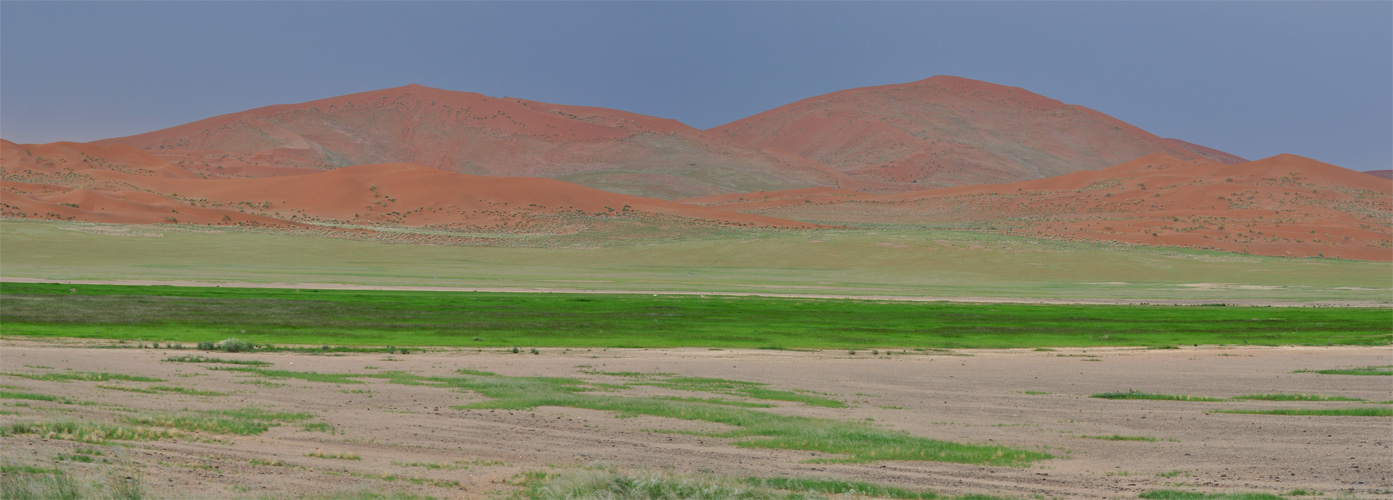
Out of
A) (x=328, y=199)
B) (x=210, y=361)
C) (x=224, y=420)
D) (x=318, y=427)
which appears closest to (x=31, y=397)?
(x=224, y=420)

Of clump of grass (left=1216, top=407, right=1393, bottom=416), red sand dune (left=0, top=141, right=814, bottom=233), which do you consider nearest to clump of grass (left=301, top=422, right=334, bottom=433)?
clump of grass (left=1216, top=407, right=1393, bottom=416)

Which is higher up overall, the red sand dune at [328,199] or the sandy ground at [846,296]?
the red sand dune at [328,199]

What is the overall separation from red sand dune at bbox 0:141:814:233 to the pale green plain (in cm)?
1033

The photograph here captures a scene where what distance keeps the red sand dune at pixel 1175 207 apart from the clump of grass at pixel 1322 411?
3041 inches

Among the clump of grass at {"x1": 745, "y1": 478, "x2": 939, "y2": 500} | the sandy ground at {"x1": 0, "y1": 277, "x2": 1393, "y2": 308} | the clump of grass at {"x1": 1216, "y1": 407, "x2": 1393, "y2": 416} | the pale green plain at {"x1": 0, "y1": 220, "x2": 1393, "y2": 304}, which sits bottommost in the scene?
the clump of grass at {"x1": 745, "y1": 478, "x2": 939, "y2": 500}

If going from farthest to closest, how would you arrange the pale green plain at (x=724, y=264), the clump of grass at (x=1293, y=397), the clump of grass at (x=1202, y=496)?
the pale green plain at (x=724, y=264), the clump of grass at (x=1293, y=397), the clump of grass at (x=1202, y=496)

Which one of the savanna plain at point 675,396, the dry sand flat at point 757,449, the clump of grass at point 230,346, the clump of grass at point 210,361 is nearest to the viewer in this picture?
the savanna plain at point 675,396

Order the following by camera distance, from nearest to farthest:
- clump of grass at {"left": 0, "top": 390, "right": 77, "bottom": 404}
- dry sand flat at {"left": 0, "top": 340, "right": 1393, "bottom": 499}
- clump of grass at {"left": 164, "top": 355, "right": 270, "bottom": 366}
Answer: dry sand flat at {"left": 0, "top": 340, "right": 1393, "bottom": 499}, clump of grass at {"left": 0, "top": 390, "right": 77, "bottom": 404}, clump of grass at {"left": 164, "top": 355, "right": 270, "bottom": 366}

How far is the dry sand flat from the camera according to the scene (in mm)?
11359

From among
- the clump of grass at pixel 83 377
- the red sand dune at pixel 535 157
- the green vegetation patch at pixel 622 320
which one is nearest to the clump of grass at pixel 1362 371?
the green vegetation patch at pixel 622 320

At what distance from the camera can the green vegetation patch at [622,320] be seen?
101 ft

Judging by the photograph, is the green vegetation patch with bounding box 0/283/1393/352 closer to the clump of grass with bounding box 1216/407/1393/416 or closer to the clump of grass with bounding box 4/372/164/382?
the clump of grass with bounding box 4/372/164/382

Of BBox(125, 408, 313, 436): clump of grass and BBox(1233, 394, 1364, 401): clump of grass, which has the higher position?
BBox(1233, 394, 1364, 401): clump of grass

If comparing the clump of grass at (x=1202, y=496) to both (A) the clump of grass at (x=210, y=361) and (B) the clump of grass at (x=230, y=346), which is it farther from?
(B) the clump of grass at (x=230, y=346)
